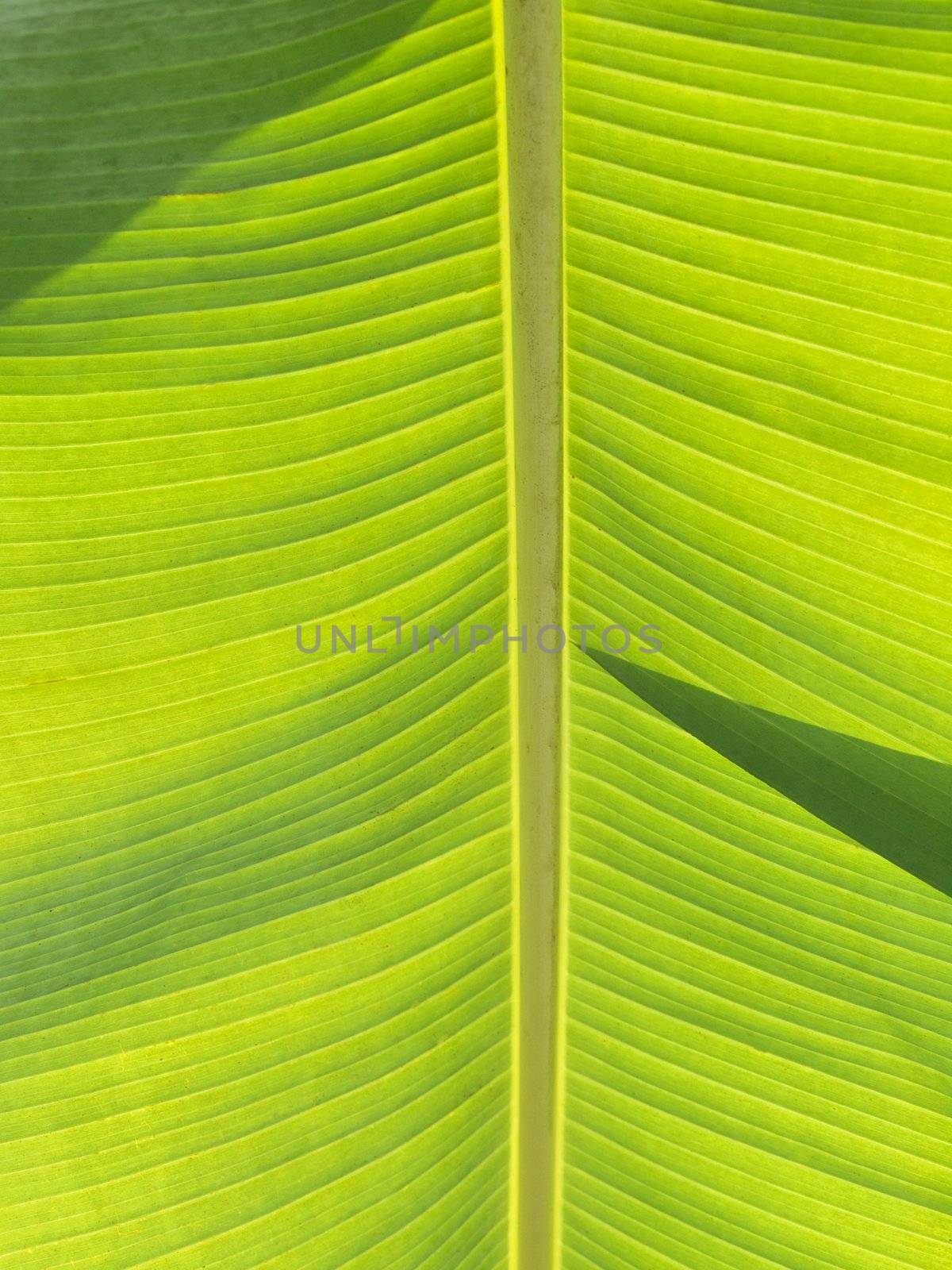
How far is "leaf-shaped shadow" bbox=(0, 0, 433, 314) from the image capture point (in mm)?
575

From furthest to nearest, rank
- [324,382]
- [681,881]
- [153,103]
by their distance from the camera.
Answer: [681,881]
[324,382]
[153,103]

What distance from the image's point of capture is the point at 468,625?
0.80 metres

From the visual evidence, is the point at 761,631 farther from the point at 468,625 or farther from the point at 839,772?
the point at 468,625

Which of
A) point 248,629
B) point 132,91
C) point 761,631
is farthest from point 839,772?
point 132,91

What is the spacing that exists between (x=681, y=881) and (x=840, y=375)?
0.41 m

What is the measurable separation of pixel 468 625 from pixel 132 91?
1.35 feet

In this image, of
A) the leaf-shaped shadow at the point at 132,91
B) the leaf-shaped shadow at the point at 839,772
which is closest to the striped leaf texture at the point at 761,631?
the leaf-shaped shadow at the point at 839,772

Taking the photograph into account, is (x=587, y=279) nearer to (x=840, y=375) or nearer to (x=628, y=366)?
(x=628, y=366)

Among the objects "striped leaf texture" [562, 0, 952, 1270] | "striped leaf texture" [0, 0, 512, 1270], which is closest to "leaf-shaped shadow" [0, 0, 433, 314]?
"striped leaf texture" [0, 0, 512, 1270]

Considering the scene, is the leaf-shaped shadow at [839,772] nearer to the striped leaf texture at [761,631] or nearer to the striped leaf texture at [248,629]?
the striped leaf texture at [761,631]

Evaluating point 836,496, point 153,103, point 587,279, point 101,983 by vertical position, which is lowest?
point 101,983

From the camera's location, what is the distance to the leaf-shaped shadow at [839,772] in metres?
0.70

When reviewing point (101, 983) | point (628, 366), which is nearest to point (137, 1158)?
point (101, 983)

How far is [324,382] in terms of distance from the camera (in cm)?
70
